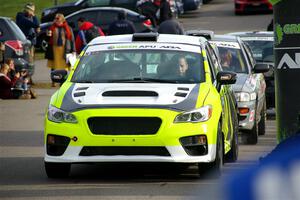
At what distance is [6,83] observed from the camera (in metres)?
21.5

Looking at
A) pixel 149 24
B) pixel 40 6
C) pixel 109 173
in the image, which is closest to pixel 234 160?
pixel 109 173

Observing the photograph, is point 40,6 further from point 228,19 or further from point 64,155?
point 64,155

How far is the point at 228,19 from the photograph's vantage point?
4503 centimetres

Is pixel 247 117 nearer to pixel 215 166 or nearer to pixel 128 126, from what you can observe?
pixel 215 166

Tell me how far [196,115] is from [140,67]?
48.5 inches

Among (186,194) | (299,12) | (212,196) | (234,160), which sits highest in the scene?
(212,196)

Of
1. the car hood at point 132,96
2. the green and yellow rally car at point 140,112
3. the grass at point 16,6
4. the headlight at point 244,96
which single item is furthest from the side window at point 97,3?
the car hood at point 132,96

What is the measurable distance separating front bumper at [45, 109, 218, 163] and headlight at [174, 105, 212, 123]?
0.05 metres

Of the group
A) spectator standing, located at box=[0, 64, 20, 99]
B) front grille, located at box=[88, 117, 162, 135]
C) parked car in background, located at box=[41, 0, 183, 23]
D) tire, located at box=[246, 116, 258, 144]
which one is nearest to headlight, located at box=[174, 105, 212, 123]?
front grille, located at box=[88, 117, 162, 135]

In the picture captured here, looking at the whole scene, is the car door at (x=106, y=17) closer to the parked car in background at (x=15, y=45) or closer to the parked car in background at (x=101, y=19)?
the parked car in background at (x=101, y=19)

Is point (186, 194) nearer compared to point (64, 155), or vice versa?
point (186, 194)

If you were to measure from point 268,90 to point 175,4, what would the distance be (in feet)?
73.3

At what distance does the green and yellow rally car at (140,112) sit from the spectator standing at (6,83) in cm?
1008

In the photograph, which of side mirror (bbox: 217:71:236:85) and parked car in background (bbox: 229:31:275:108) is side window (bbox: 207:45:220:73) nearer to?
side mirror (bbox: 217:71:236:85)
